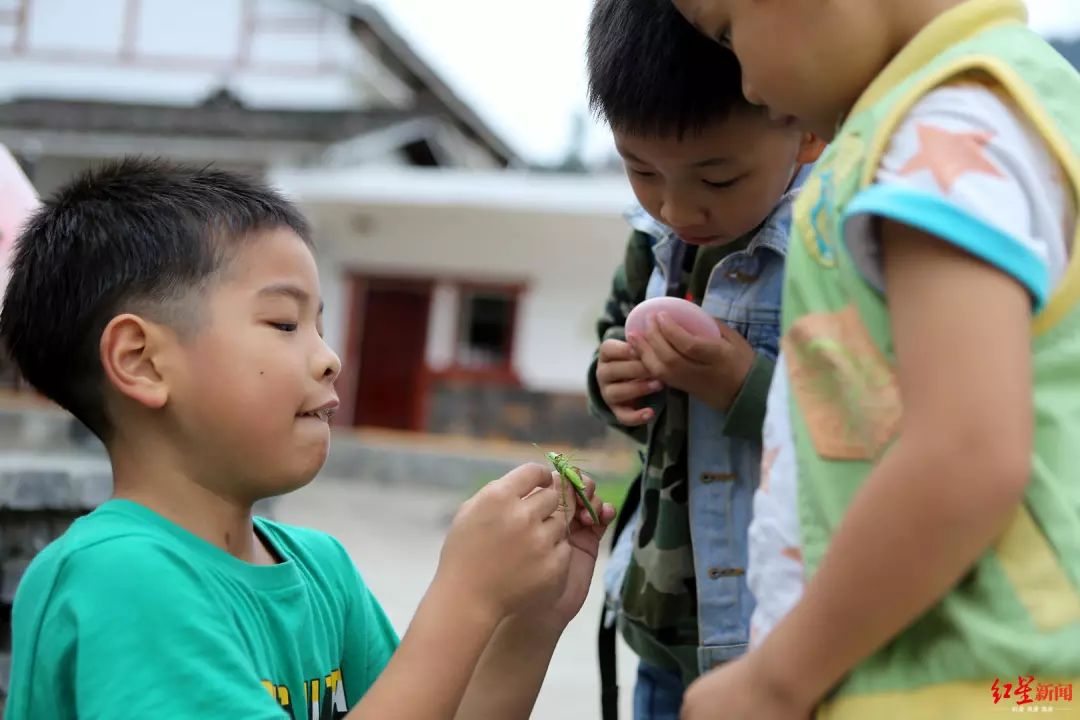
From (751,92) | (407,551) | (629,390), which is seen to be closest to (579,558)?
(629,390)

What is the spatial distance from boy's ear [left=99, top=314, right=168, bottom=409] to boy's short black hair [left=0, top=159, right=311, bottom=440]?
30 millimetres

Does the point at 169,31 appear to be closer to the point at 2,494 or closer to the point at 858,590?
the point at 2,494

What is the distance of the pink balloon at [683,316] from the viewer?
143 centimetres

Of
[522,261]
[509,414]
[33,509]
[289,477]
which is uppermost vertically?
[289,477]

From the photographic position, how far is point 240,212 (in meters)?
1.45

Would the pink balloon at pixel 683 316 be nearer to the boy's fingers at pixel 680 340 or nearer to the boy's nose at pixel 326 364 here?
the boy's fingers at pixel 680 340

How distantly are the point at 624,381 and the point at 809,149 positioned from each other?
0.45 m

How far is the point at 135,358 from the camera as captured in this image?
135cm

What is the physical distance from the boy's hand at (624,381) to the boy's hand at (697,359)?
0.04 metres

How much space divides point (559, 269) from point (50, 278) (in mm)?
12054

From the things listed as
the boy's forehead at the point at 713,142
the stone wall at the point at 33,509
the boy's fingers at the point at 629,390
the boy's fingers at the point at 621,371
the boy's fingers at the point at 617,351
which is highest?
the boy's forehead at the point at 713,142

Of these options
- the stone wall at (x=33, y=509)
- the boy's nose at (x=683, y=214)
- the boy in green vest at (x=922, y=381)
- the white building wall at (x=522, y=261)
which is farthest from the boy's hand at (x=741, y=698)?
the white building wall at (x=522, y=261)

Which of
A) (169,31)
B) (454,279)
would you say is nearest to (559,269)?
(454,279)

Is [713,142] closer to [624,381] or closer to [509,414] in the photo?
[624,381]
